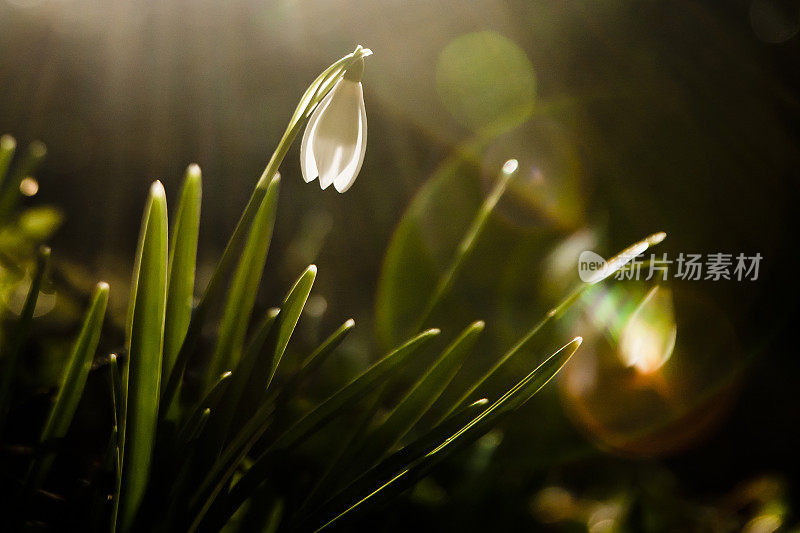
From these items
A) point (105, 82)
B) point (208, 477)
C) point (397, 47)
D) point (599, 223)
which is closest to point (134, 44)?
point (105, 82)

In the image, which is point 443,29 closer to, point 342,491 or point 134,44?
point 134,44

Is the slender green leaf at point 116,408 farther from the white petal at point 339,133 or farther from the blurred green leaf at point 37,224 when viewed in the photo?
the blurred green leaf at point 37,224

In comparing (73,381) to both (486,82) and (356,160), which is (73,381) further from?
(486,82)

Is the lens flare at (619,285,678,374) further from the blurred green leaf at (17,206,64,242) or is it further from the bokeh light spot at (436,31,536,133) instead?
the bokeh light spot at (436,31,536,133)

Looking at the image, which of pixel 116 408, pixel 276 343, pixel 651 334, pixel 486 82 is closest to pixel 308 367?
pixel 276 343

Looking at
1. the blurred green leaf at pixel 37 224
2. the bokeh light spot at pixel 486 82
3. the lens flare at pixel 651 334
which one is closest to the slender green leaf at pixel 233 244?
the lens flare at pixel 651 334

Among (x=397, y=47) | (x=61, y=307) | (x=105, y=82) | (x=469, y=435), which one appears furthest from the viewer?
(x=397, y=47)

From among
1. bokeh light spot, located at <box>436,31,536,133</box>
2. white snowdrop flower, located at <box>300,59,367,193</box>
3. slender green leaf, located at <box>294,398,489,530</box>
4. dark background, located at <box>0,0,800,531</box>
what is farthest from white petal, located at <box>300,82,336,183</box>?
bokeh light spot, located at <box>436,31,536,133</box>
